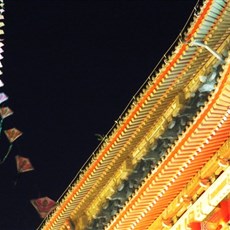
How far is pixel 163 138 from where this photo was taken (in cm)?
1416

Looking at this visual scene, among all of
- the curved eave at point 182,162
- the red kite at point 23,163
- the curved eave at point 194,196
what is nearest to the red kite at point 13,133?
the red kite at point 23,163

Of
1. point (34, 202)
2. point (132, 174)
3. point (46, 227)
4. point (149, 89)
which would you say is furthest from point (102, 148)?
point (34, 202)

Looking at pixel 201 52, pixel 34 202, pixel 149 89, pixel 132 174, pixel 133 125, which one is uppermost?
pixel 201 52

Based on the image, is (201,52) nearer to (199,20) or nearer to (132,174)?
(199,20)

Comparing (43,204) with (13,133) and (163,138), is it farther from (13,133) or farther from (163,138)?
(163,138)

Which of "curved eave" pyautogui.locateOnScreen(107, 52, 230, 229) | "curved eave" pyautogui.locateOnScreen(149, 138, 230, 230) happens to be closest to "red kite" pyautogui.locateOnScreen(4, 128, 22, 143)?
"curved eave" pyautogui.locateOnScreen(107, 52, 230, 229)

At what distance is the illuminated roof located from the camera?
11414mm

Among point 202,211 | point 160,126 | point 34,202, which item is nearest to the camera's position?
point 202,211

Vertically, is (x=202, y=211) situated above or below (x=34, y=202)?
above

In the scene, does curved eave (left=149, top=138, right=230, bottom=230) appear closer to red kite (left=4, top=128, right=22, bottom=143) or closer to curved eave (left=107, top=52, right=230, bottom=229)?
curved eave (left=107, top=52, right=230, bottom=229)

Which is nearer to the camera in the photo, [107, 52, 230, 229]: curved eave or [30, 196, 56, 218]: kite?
[107, 52, 230, 229]: curved eave

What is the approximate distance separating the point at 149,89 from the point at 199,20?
2267mm

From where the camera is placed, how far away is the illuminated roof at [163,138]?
11.4m

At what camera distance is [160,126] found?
14.5 meters
